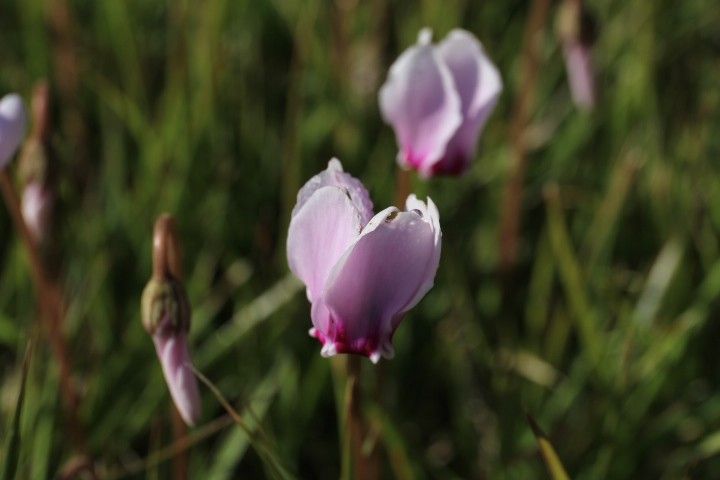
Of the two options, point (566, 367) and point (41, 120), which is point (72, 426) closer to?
point (41, 120)

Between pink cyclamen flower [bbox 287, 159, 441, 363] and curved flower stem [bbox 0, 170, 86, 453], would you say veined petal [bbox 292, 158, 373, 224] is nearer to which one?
pink cyclamen flower [bbox 287, 159, 441, 363]

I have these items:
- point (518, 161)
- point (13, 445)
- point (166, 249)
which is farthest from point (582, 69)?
point (13, 445)

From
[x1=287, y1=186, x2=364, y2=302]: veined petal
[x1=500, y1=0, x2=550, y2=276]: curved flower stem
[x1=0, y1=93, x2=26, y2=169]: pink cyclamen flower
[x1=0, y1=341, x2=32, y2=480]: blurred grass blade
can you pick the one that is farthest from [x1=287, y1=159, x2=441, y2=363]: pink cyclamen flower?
[x1=500, y1=0, x2=550, y2=276]: curved flower stem

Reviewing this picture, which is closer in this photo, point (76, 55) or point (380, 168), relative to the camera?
point (380, 168)

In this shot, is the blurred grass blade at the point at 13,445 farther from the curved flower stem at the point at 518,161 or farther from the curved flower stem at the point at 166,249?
the curved flower stem at the point at 518,161

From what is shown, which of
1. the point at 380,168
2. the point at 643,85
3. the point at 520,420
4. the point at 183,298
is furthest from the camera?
the point at 643,85

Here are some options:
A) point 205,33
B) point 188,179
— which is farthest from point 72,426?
point 205,33

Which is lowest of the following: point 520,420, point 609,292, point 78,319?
point 520,420

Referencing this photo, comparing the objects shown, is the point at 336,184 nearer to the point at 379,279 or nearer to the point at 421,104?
the point at 379,279
